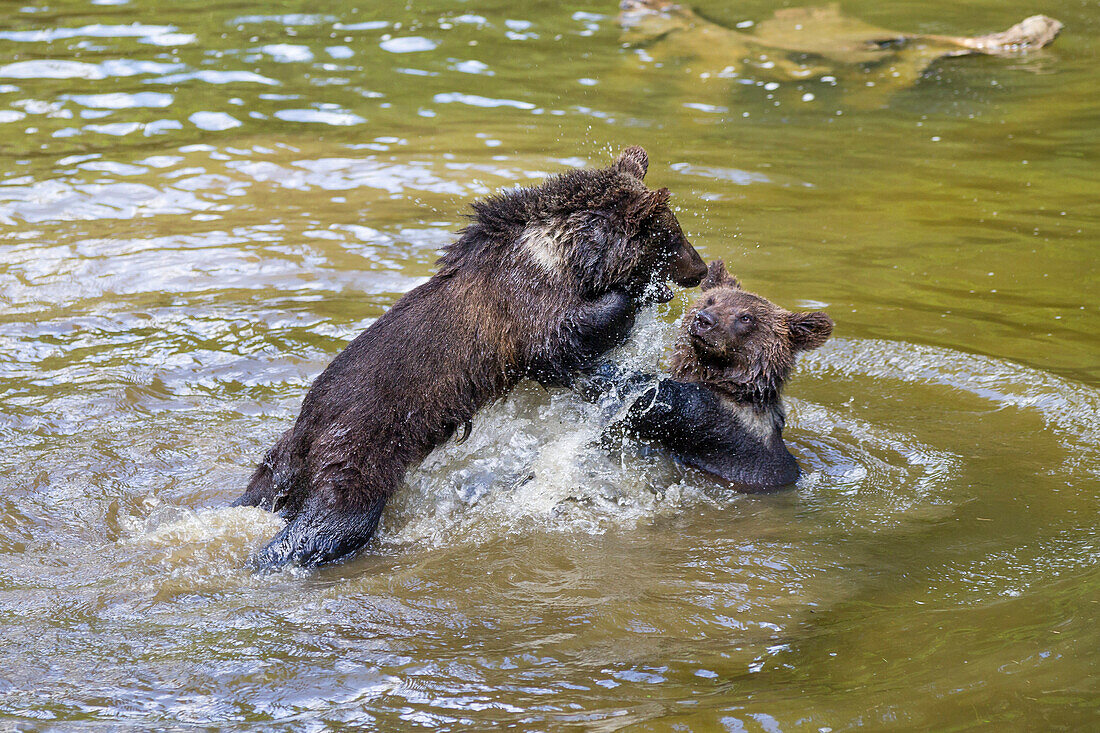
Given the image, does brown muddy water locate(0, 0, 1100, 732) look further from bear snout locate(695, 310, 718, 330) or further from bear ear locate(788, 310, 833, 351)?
bear ear locate(788, 310, 833, 351)

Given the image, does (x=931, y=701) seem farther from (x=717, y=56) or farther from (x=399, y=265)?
(x=717, y=56)

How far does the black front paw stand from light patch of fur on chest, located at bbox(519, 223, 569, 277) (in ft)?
5.54

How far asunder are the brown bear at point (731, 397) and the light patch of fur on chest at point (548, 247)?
100 cm

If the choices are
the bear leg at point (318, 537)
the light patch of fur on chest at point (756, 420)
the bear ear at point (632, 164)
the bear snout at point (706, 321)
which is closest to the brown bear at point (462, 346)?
the bear leg at point (318, 537)

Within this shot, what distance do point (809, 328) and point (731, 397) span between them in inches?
27.4

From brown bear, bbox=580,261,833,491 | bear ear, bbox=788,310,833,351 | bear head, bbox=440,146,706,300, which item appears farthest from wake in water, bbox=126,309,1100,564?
bear ear, bbox=788,310,833,351

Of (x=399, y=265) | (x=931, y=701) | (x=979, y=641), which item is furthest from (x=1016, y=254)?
(x=931, y=701)

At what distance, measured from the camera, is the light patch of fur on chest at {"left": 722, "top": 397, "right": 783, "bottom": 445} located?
6.90m

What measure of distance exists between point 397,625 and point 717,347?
297cm

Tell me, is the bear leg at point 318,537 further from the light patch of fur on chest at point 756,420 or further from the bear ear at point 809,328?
the bear ear at point 809,328

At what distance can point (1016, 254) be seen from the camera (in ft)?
33.2

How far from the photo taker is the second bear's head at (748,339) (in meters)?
6.88

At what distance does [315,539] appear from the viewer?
5.75 meters

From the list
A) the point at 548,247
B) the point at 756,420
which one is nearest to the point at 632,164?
the point at 548,247
